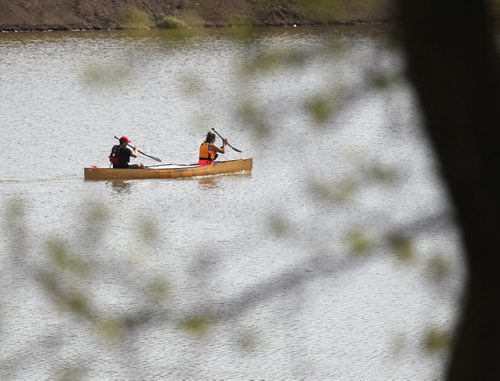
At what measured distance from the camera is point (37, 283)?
406 cm

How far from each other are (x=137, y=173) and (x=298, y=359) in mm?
11958

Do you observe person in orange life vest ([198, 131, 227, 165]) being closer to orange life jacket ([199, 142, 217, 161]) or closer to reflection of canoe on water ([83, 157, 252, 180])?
orange life jacket ([199, 142, 217, 161])

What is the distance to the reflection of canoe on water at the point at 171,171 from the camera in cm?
2712

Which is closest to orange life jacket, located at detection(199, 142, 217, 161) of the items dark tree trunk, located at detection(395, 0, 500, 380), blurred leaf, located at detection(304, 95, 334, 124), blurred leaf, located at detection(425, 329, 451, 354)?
blurred leaf, located at detection(425, 329, 451, 354)

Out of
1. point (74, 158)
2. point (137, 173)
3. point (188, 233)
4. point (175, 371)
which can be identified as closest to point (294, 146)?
point (175, 371)

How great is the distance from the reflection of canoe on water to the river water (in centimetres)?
22

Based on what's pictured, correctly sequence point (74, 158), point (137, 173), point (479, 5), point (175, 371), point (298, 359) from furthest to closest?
point (74, 158), point (137, 173), point (298, 359), point (175, 371), point (479, 5)

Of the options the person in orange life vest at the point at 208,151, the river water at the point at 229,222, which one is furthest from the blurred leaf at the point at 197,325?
the person in orange life vest at the point at 208,151

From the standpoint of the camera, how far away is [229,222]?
23828mm

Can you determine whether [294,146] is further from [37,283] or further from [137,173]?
[137,173]

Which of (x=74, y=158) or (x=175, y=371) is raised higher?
(x=74, y=158)

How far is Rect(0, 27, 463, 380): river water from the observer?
400cm

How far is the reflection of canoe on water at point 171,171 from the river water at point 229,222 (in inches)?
8.7

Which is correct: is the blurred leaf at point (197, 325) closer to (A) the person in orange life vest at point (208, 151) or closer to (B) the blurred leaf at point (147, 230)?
(B) the blurred leaf at point (147, 230)
